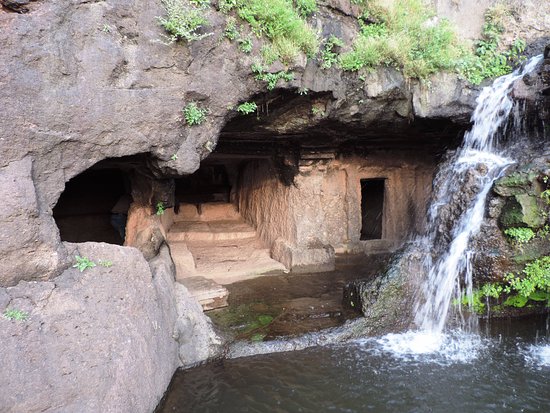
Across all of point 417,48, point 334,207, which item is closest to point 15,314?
point 417,48

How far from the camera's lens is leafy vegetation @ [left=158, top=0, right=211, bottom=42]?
4410 millimetres

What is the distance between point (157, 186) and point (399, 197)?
6.09m

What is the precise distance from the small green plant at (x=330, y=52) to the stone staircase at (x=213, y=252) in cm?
403

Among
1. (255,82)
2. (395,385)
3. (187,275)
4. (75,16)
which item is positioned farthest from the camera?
(187,275)

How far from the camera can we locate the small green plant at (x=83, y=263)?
3.70 metres

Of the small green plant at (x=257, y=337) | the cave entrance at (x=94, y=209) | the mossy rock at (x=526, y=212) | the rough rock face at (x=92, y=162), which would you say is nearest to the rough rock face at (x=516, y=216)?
the mossy rock at (x=526, y=212)

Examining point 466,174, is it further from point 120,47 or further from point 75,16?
point 75,16

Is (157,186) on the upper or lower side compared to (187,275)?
upper

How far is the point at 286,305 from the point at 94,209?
7.94 metres

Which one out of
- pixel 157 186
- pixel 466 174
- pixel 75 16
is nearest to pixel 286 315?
pixel 157 186

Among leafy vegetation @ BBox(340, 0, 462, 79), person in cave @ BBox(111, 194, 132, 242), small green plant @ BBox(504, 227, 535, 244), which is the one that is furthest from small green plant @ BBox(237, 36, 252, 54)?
person in cave @ BBox(111, 194, 132, 242)

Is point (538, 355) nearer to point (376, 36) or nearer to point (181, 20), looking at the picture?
point (376, 36)

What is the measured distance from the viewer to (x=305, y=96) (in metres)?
5.90

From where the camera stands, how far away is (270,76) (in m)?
5.17
